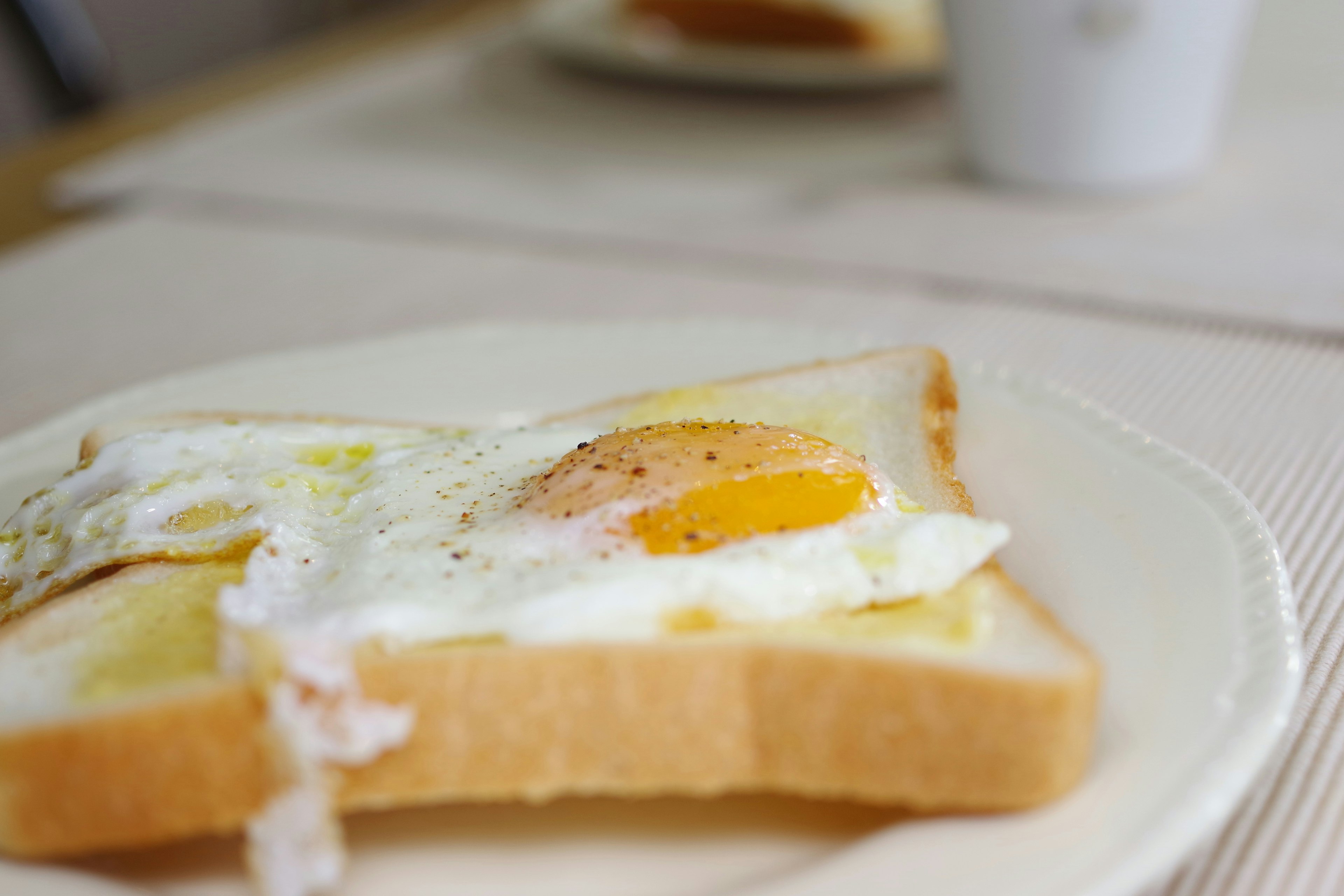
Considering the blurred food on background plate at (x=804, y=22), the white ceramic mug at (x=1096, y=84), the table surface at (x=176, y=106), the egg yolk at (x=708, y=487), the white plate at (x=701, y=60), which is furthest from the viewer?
the blurred food on background plate at (x=804, y=22)

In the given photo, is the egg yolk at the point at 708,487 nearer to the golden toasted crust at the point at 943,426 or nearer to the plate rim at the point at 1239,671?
the golden toasted crust at the point at 943,426

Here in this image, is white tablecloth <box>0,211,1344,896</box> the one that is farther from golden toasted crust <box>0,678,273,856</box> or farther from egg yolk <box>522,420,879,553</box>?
golden toasted crust <box>0,678,273,856</box>

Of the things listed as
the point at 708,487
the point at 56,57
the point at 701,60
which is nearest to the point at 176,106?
the point at 56,57

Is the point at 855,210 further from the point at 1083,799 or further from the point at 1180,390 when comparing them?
the point at 1083,799

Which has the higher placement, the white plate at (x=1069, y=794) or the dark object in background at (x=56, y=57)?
the dark object in background at (x=56, y=57)

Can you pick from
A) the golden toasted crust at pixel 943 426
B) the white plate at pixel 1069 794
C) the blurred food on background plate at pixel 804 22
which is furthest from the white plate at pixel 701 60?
the white plate at pixel 1069 794

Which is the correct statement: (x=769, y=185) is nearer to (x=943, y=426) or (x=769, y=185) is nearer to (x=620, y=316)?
(x=620, y=316)

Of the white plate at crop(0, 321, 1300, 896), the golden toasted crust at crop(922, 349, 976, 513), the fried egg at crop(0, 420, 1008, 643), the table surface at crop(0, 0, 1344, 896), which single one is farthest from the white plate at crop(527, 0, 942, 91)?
the fried egg at crop(0, 420, 1008, 643)
